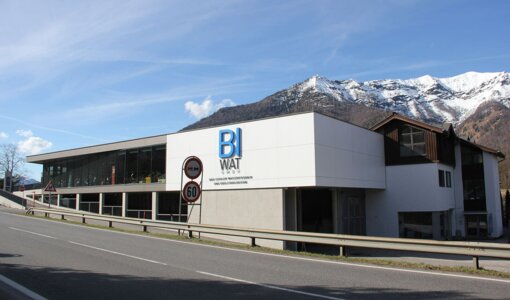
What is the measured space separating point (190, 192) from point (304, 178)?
678 cm

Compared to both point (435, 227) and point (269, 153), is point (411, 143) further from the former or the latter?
point (269, 153)

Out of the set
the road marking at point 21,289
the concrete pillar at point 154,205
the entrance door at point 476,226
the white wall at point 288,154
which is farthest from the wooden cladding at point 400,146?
the road marking at point 21,289

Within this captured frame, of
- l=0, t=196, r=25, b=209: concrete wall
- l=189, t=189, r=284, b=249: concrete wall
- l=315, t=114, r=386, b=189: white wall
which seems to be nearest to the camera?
l=189, t=189, r=284, b=249: concrete wall

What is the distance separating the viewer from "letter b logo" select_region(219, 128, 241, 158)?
24.1 m

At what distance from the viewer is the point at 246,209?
23156mm

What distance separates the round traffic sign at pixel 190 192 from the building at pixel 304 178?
350cm

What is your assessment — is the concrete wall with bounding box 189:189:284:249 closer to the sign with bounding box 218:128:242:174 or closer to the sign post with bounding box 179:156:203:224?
the sign with bounding box 218:128:242:174

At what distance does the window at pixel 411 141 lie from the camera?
29.7 metres

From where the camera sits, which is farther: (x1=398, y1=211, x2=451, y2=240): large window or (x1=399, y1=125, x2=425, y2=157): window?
(x1=399, y1=125, x2=425, y2=157): window

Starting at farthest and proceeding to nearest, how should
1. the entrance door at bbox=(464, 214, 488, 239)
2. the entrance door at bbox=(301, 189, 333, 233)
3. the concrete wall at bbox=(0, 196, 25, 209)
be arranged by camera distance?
the concrete wall at bbox=(0, 196, 25, 209)
the entrance door at bbox=(464, 214, 488, 239)
the entrance door at bbox=(301, 189, 333, 233)

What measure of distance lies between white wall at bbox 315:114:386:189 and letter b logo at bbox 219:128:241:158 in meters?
4.52

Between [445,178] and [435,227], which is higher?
→ [445,178]

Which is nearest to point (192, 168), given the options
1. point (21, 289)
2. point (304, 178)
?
point (304, 178)

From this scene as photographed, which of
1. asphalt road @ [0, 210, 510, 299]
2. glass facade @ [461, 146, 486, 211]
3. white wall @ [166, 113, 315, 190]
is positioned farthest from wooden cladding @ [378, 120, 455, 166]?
asphalt road @ [0, 210, 510, 299]
